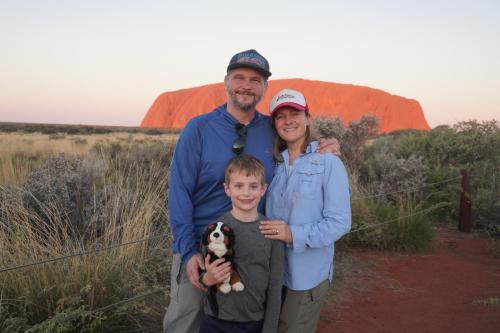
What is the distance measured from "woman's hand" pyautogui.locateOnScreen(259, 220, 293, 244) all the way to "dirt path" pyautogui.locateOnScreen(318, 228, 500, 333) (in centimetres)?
240

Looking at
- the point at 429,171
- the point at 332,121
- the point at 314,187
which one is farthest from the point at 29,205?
the point at 332,121

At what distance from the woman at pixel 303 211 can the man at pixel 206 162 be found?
5.6 inches

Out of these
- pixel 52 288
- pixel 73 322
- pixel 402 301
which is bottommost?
pixel 402 301

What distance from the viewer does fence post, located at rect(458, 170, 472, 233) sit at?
7848mm

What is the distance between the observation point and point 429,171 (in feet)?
33.7

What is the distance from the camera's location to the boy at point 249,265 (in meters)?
2.27

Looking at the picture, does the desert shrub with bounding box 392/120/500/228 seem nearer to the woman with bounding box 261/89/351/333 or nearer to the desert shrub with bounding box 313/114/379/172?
the desert shrub with bounding box 313/114/379/172

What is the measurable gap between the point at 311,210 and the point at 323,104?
100 m

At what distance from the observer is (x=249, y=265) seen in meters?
2.28

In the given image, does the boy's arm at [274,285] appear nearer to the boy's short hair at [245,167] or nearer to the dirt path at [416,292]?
the boy's short hair at [245,167]

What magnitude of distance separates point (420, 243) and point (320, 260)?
4975mm

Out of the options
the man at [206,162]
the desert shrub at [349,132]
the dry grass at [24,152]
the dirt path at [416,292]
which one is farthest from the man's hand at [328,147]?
the desert shrub at [349,132]

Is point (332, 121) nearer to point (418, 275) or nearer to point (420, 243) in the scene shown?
point (420, 243)

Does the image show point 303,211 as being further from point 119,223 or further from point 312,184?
point 119,223
